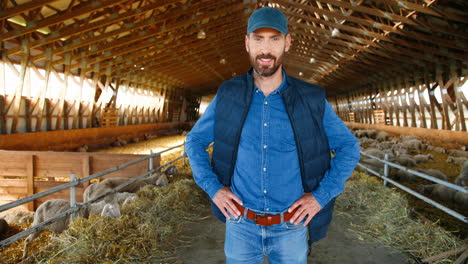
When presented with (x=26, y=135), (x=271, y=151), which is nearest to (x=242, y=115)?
(x=271, y=151)

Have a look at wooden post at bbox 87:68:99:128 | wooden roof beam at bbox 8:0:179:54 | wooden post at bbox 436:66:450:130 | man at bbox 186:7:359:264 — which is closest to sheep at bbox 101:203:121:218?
man at bbox 186:7:359:264

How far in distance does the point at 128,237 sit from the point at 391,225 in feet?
12.6

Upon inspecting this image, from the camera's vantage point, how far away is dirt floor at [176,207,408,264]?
3820 mm

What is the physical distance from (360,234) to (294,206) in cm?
337

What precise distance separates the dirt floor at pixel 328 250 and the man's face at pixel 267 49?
270 centimetres

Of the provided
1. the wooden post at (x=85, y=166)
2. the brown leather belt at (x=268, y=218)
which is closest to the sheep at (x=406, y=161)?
the wooden post at (x=85, y=166)

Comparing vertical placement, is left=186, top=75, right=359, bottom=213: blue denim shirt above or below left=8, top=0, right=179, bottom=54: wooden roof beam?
below

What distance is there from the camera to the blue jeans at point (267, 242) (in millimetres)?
1896

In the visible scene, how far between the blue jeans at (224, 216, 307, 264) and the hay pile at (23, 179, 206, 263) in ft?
6.49

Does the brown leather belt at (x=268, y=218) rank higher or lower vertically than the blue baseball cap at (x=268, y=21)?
lower

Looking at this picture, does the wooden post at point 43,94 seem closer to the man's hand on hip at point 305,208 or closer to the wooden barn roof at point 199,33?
the wooden barn roof at point 199,33

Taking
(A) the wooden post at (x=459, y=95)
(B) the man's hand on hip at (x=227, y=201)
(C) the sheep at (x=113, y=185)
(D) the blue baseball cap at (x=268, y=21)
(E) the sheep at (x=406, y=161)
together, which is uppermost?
(A) the wooden post at (x=459, y=95)

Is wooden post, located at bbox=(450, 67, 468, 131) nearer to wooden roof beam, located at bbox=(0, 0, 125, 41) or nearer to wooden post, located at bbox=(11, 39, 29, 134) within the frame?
wooden roof beam, located at bbox=(0, 0, 125, 41)

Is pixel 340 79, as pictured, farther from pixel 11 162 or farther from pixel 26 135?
pixel 11 162
